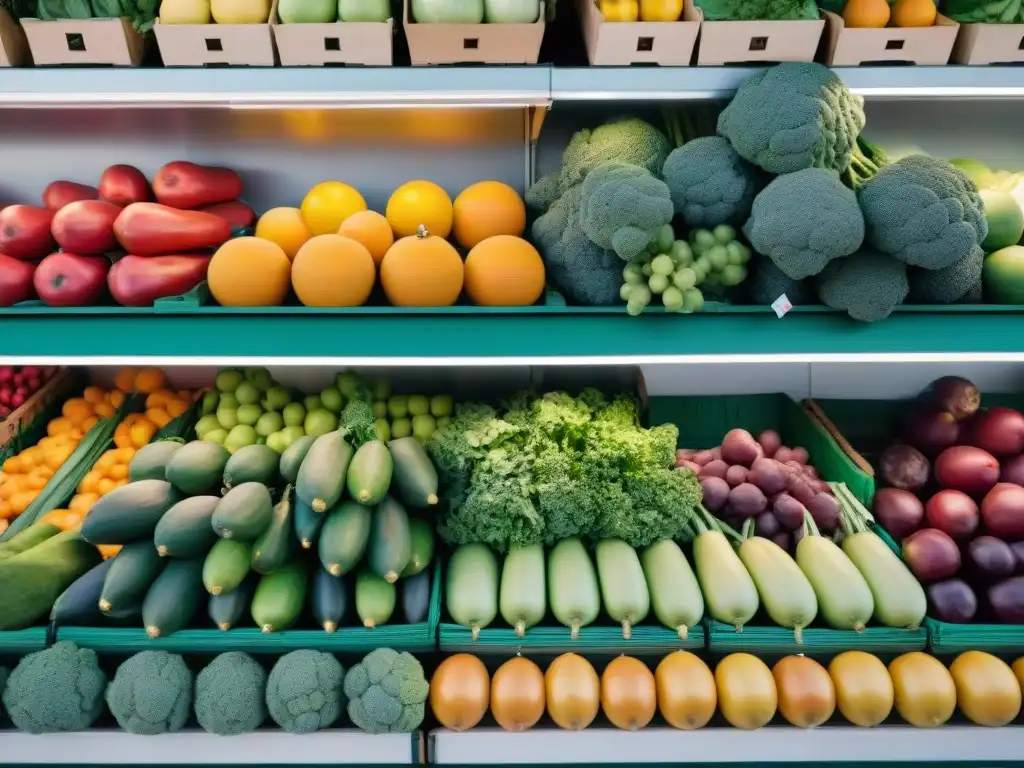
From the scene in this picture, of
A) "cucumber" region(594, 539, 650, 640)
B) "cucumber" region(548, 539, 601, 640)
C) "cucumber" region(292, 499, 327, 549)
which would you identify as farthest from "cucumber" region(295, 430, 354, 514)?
"cucumber" region(594, 539, 650, 640)

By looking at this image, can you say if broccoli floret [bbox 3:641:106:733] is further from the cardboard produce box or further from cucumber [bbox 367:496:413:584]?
the cardboard produce box

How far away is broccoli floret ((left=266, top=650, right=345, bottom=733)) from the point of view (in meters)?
1.65

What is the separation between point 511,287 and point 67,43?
1.11 m

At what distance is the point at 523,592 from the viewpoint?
1747 mm

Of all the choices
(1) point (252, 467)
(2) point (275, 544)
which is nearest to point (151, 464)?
(1) point (252, 467)

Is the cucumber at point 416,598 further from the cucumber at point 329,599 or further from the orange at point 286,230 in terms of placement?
the orange at point 286,230

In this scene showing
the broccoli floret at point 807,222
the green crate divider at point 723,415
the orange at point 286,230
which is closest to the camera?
the broccoli floret at point 807,222

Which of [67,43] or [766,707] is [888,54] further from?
[67,43]

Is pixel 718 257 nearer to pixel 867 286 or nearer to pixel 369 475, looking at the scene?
pixel 867 286

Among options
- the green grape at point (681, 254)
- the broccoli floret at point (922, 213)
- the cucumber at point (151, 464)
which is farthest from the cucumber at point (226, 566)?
the broccoli floret at point (922, 213)

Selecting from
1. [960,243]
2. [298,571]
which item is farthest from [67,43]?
[960,243]

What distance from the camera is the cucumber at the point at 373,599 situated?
172 centimetres

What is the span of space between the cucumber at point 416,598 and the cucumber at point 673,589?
544 millimetres

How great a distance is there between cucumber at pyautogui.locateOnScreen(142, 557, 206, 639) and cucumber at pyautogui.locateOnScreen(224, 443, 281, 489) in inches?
8.4
